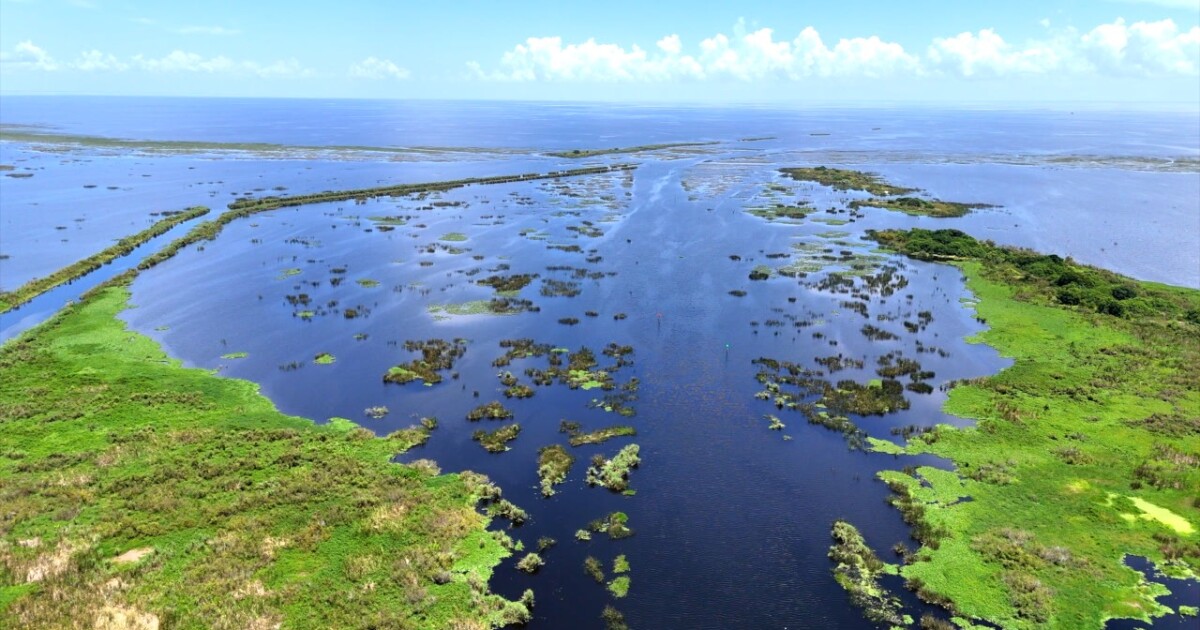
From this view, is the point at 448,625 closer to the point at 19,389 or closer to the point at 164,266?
the point at 19,389

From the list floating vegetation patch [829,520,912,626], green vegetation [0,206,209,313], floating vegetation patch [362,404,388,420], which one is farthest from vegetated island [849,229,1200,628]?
green vegetation [0,206,209,313]

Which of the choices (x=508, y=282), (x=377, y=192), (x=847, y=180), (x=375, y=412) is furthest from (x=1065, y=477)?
(x=377, y=192)

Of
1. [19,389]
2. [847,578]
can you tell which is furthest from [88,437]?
[847,578]

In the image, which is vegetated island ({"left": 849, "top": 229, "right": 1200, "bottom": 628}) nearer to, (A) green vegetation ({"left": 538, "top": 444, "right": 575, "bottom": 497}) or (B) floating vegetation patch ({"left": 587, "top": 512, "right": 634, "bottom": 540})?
(B) floating vegetation patch ({"left": 587, "top": 512, "right": 634, "bottom": 540})

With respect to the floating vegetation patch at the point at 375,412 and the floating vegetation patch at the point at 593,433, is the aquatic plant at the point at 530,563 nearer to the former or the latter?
the floating vegetation patch at the point at 593,433

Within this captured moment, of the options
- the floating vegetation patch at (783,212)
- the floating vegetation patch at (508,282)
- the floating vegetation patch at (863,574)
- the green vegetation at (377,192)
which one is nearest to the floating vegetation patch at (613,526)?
the floating vegetation patch at (863,574)

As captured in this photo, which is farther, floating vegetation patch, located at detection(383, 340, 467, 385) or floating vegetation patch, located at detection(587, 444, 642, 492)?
floating vegetation patch, located at detection(383, 340, 467, 385)
